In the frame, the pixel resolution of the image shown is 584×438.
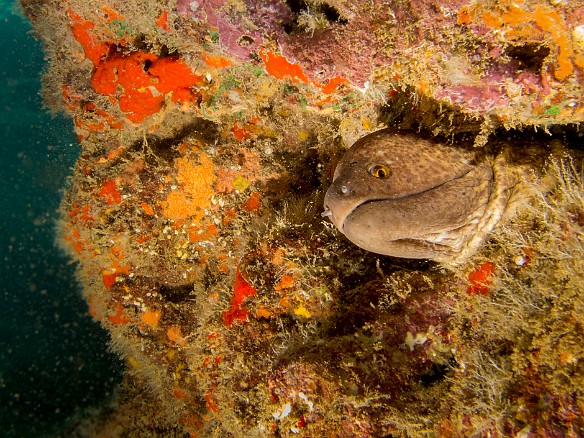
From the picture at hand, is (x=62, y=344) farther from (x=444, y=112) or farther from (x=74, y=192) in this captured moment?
(x=444, y=112)

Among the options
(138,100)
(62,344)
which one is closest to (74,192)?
(138,100)

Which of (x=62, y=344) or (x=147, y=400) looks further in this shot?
(x=62, y=344)

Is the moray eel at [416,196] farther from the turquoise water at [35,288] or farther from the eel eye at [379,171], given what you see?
the turquoise water at [35,288]

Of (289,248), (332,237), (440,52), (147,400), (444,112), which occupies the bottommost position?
(147,400)

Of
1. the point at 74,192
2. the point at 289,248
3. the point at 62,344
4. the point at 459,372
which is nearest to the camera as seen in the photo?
the point at 459,372

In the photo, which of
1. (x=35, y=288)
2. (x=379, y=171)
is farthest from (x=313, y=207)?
(x=35, y=288)

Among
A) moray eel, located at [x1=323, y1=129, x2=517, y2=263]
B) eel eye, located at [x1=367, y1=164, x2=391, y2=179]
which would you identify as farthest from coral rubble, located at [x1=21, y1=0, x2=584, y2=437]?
eel eye, located at [x1=367, y1=164, x2=391, y2=179]

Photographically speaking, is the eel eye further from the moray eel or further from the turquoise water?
the turquoise water
